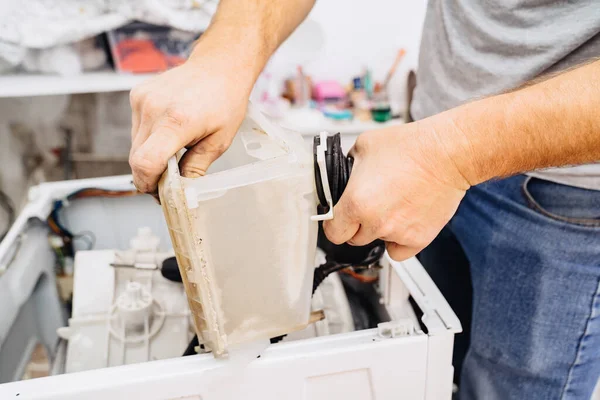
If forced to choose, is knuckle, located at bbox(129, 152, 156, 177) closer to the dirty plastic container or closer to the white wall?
the dirty plastic container

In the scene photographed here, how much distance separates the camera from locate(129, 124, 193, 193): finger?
0.47m

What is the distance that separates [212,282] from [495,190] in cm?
43

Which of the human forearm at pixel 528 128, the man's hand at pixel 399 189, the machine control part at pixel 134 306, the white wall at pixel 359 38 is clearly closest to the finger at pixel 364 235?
the man's hand at pixel 399 189

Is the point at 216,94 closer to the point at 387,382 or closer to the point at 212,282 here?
the point at 212,282

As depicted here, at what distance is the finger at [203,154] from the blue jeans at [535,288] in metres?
0.39

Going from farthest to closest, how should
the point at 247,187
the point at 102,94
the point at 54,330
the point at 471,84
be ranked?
the point at 102,94, the point at 54,330, the point at 471,84, the point at 247,187

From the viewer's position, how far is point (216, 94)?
0.56 metres

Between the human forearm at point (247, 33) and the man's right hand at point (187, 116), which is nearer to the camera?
the man's right hand at point (187, 116)

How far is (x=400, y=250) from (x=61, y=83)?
36.5 inches

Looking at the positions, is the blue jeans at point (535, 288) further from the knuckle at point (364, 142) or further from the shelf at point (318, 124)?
the shelf at point (318, 124)

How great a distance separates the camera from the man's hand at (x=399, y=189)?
0.46 m

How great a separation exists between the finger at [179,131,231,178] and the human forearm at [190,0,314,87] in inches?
3.6

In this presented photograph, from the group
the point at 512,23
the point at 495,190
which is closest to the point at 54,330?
the point at 495,190

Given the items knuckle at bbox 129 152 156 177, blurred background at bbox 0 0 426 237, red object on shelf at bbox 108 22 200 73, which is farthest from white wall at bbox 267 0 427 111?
knuckle at bbox 129 152 156 177
